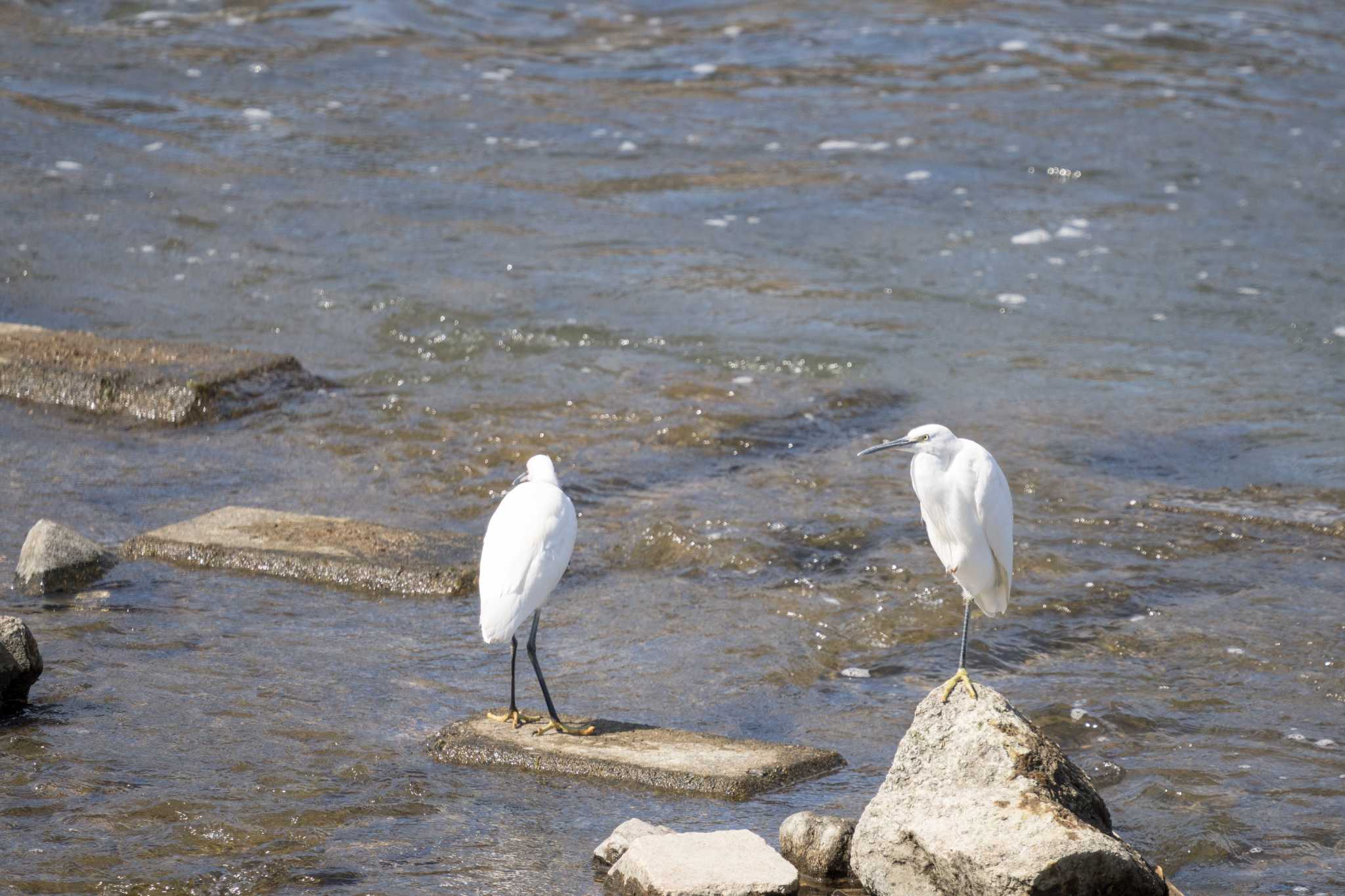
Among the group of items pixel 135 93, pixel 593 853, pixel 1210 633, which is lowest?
pixel 1210 633

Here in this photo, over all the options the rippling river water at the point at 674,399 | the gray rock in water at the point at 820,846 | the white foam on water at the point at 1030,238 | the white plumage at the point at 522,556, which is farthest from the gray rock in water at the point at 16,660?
the white foam on water at the point at 1030,238

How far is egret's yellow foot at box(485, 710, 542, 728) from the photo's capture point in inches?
185

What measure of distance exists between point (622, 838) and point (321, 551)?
8.73ft

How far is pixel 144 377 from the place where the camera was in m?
7.91

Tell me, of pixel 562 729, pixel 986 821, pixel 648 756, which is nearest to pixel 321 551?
pixel 562 729

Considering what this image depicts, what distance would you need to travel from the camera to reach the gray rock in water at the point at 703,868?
11.8 ft

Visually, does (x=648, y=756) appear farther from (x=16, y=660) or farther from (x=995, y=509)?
(x=16, y=660)

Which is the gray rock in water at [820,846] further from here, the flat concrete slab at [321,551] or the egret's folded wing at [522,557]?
the flat concrete slab at [321,551]

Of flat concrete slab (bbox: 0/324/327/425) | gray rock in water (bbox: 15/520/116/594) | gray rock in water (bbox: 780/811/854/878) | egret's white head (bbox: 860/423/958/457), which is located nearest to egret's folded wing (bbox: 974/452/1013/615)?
egret's white head (bbox: 860/423/958/457)

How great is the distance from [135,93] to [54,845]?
11975 mm

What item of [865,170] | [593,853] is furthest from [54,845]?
[865,170]

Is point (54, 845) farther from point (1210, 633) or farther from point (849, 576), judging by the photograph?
point (1210, 633)

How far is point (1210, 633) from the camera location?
5.75 metres

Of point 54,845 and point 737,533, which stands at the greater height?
point 54,845
